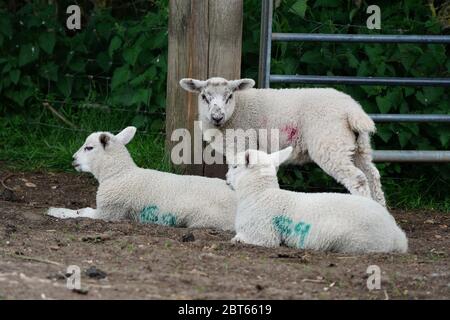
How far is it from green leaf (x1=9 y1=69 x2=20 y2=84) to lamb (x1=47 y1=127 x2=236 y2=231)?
2343 mm

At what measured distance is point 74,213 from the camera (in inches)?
283

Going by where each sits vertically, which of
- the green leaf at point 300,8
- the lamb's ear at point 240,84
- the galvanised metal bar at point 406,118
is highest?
the green leaf at point 300,8

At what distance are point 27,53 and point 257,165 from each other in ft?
12.5

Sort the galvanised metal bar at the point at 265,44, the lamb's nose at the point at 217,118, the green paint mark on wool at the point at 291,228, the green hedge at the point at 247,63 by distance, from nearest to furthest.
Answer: the green paint mark on wool at the point at 291,228 → the lamb's nose at the point at 217,118 → the galvanised metal bar at the point at 265,44 → the green hedge at the point at 247,63

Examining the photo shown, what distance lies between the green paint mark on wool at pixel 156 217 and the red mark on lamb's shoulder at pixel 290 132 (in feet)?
3.69

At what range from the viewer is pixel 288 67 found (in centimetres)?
844

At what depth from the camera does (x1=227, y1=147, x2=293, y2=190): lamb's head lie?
6480mm

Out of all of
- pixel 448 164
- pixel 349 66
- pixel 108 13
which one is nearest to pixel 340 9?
pixel 349 66

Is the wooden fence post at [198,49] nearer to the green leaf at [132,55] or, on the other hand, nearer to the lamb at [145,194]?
the lamb at [145,194]

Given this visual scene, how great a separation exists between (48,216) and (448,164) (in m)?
3.55

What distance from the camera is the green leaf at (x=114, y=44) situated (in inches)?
361
